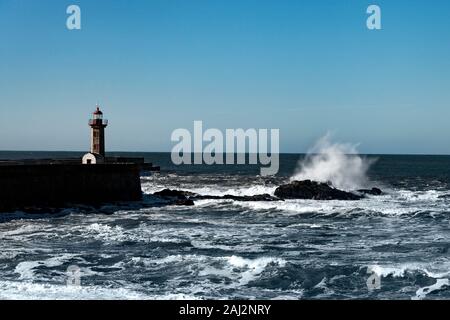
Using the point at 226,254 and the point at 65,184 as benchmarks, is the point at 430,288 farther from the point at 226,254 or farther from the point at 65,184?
the point at 65,184

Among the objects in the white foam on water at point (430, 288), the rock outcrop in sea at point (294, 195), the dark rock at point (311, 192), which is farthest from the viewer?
the dark rock at point (311, 192)

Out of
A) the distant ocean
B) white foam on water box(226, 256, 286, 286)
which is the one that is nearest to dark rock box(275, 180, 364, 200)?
the distant ocean

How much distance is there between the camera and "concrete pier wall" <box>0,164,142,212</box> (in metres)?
22.3

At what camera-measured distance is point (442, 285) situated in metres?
10.4

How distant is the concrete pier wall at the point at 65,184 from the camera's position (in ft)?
73.3

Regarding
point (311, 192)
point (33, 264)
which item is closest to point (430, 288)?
point (33, 264)

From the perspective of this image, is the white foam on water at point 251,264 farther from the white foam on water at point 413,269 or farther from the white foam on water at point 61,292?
the white foam on water at point 61,292

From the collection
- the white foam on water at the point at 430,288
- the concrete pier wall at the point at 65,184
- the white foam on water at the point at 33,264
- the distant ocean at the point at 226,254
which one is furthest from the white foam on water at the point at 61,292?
the concrete pier wall at the point at 65,184

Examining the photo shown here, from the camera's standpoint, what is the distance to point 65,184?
80.1ft

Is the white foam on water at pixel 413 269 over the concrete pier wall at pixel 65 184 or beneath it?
beneath

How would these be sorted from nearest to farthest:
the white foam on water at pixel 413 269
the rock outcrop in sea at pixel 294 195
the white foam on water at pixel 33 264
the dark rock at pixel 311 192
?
the white foam on water at pixel 33 264 → the white foam on water at pixel 413 269 → the rock outcrop in sea at pixel 294 195 → the dark rock at pixel 311 192

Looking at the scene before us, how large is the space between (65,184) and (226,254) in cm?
1304

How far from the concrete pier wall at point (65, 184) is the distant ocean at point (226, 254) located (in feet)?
5.36
